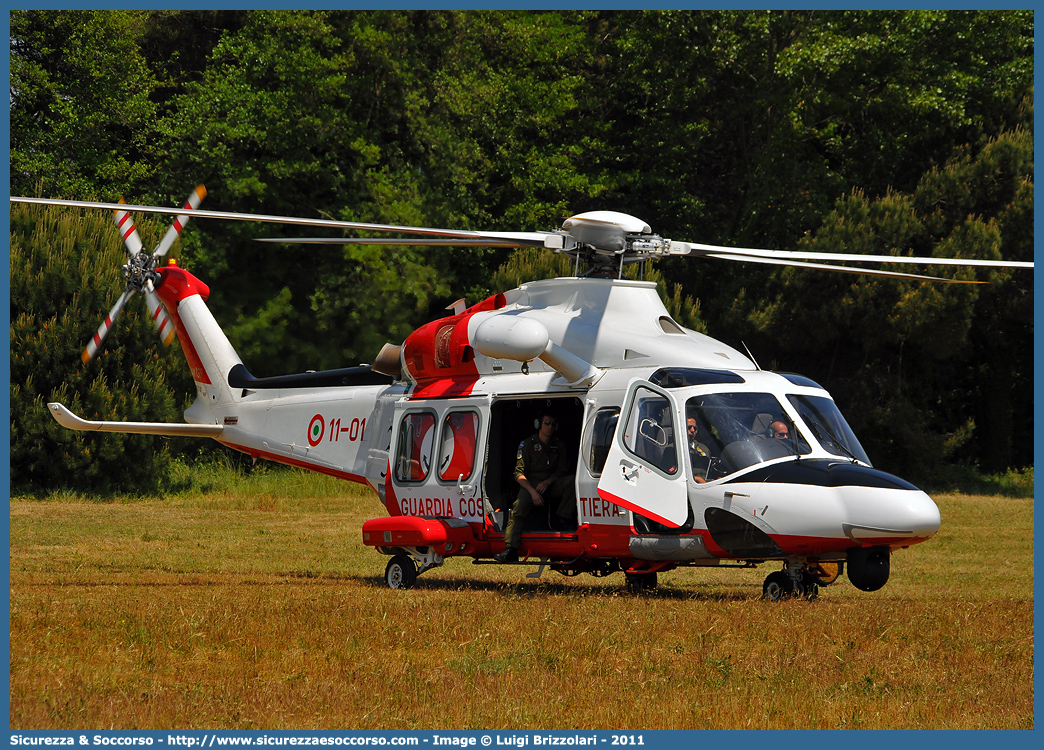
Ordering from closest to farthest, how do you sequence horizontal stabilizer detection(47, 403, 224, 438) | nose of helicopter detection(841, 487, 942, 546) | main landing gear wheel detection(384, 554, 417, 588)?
nose of helicopter detection(841, 487, 942, 546) < main landing gear wheel detection(384, 554, 417, 588) < horizontal stabilizer detection(47, 403, 224, 438)

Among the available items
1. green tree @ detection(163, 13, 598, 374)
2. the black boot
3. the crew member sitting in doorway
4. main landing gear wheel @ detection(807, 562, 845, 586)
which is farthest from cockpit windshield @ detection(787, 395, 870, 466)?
green tree @ detection(163, 13, 598, 374)

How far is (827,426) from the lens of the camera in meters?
10.6

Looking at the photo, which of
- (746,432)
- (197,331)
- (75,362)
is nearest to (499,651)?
(746,432)

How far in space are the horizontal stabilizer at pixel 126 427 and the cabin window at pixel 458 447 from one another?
3.79 meters

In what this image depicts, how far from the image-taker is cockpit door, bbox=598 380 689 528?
10234 millimetres

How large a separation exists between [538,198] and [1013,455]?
1656cm

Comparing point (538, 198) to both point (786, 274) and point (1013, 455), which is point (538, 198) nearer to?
point (786, 274)

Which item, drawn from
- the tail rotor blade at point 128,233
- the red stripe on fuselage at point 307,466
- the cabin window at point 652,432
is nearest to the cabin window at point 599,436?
the cabin window at point 652,432

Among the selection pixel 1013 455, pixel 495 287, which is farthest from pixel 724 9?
pixel 1013 455

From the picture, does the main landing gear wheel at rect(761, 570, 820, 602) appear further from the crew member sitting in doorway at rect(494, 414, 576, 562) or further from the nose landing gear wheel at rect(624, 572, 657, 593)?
the crew member sitting in doorway at rect(494, 414, 576, 562)

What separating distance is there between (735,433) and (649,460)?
2.68 feet

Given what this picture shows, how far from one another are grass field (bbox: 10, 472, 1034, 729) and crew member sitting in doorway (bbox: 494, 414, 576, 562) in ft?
2.10

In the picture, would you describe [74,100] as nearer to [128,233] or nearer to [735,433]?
[128,233]

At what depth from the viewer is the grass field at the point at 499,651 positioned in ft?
21.5
